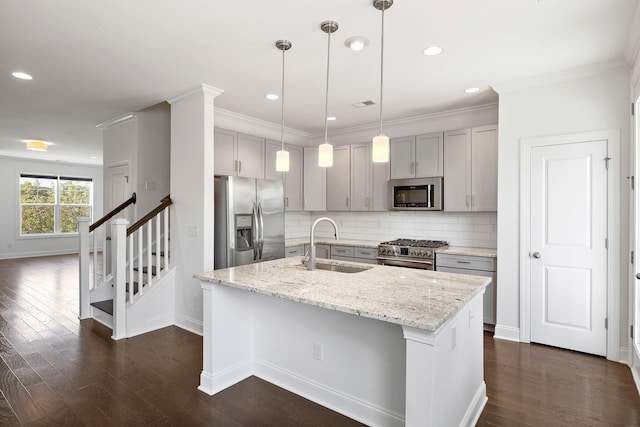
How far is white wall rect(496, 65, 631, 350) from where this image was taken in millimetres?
3133

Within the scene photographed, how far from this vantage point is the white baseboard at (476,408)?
2.17 m

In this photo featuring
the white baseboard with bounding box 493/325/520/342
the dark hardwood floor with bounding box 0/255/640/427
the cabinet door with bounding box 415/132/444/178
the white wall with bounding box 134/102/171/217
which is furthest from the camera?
the white wall with bounding box 134/102/171/217

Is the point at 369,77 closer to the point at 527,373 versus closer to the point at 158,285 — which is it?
the point at 527,373

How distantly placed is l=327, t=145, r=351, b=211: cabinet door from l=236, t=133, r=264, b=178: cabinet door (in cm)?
117

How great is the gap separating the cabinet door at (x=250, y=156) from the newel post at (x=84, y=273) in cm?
197

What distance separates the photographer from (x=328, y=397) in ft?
7.95

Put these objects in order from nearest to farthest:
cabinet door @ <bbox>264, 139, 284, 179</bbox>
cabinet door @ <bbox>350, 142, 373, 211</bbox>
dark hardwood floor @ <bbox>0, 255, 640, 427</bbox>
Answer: dark hardwood floor @ <bbox>0, 255, 640, 427</bbox>, cabinet door @ <bbox>264, 139, 284, 179</bbox>, cabinet door @ <bbox>350, 142, 373, 211</bbox>

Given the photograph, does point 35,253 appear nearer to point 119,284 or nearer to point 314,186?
point 119,284

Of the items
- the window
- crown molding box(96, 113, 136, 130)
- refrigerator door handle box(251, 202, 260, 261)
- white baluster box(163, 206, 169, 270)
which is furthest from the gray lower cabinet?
the window

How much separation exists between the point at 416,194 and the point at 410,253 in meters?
0.83

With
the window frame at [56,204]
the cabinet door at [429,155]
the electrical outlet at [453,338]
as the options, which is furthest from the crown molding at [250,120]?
the window frame at [56,204]

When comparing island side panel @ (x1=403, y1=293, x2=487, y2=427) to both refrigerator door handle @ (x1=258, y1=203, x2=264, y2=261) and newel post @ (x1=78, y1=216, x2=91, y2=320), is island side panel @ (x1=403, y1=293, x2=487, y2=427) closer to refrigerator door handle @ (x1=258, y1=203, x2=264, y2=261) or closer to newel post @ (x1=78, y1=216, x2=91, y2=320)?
refrigerator door handle @ (x1=258, y1=203, x2=264, y2=261)

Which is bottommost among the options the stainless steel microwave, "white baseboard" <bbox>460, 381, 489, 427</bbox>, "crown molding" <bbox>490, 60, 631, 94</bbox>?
"white baseboard" <bbox>460, 381, 489, 427</bbox>

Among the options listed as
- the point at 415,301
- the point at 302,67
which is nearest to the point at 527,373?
the point at 415,301
